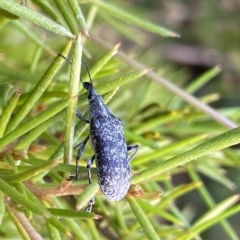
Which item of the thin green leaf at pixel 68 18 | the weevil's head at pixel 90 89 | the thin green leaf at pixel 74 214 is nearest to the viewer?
Result: the thin green leaf at pixel 74 214

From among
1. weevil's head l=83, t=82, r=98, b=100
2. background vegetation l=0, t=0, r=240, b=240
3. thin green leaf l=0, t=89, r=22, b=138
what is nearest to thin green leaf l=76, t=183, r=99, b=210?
background vegetation l=0, t=0, r=240, b=240

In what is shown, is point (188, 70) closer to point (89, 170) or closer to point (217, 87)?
point (217, 87)

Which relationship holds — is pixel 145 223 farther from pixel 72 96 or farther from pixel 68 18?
pixel 68 18

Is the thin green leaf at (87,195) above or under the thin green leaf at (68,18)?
under

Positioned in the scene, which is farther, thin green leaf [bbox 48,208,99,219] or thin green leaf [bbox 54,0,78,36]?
thin green leaf [bbox 54,0,78,36]

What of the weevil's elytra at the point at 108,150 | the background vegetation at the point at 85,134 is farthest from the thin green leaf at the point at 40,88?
the weevil's elytra at the point at 108,150

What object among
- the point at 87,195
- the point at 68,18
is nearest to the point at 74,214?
the point at 87,195

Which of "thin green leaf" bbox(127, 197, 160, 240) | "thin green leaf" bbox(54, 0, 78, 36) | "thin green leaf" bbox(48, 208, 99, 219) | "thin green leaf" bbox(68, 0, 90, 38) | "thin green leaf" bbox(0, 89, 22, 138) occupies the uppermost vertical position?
"thin green leaf" bbox(54, 0, 78, 36)

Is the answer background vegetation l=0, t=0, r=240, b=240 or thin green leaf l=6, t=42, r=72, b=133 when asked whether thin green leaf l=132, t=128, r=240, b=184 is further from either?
thin green leaf l=6, t=42, r=72, b=133

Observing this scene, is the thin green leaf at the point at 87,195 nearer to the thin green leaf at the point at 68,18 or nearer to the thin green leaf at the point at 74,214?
the thin green leaf at the point at 74,214
